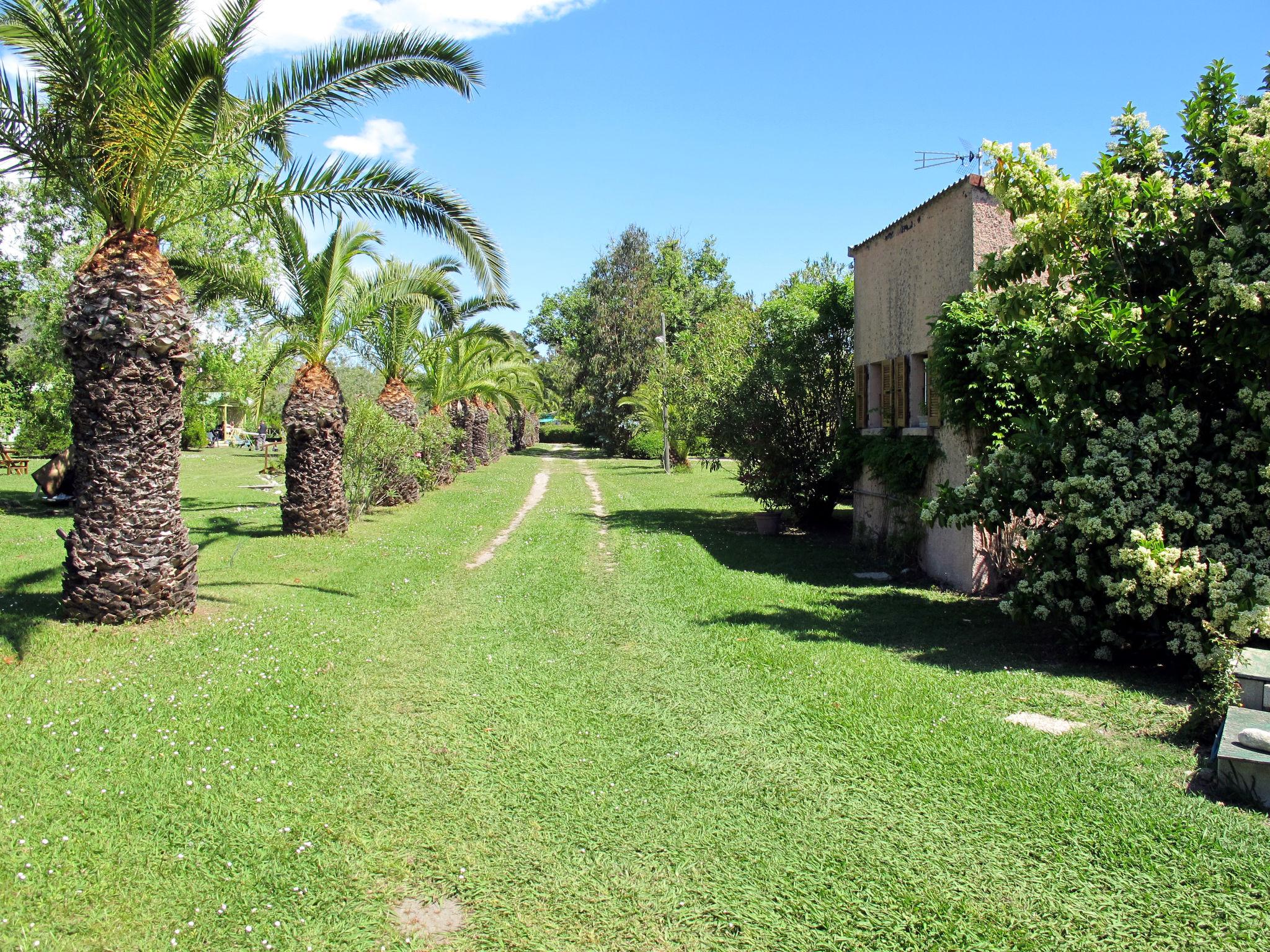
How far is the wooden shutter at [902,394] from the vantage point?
12055 millimetres

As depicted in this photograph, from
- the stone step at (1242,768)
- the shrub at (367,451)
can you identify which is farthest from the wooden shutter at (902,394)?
the shrub at (367,451)

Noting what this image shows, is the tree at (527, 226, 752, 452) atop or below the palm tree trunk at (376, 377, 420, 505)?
atop

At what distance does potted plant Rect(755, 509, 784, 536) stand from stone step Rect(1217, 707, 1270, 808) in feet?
37.5

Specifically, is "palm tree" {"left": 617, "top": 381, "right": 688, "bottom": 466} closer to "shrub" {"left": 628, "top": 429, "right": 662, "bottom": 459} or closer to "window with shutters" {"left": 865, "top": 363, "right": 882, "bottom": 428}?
"shrub" {"left": 628, "top": 429, "right": 662, "bottom": 459}

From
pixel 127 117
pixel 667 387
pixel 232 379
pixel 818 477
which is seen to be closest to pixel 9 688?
pixel 127 117

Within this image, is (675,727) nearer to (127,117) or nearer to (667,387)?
(127,117)

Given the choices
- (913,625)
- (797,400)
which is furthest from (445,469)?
(913,625)

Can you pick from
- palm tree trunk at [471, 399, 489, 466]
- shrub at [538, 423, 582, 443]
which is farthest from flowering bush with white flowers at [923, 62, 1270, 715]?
shrub at [538, 423, 582, 443]

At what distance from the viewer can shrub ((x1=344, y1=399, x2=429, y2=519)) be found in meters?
16.0

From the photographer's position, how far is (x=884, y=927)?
11.1 feet

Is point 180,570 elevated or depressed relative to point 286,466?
depressed

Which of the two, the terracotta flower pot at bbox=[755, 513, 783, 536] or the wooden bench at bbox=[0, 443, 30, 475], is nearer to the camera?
the terracotta flower pot at bbox=[755, 513, 783, 536]

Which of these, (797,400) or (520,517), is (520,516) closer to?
(520,517)

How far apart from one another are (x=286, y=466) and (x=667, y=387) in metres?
16.2
